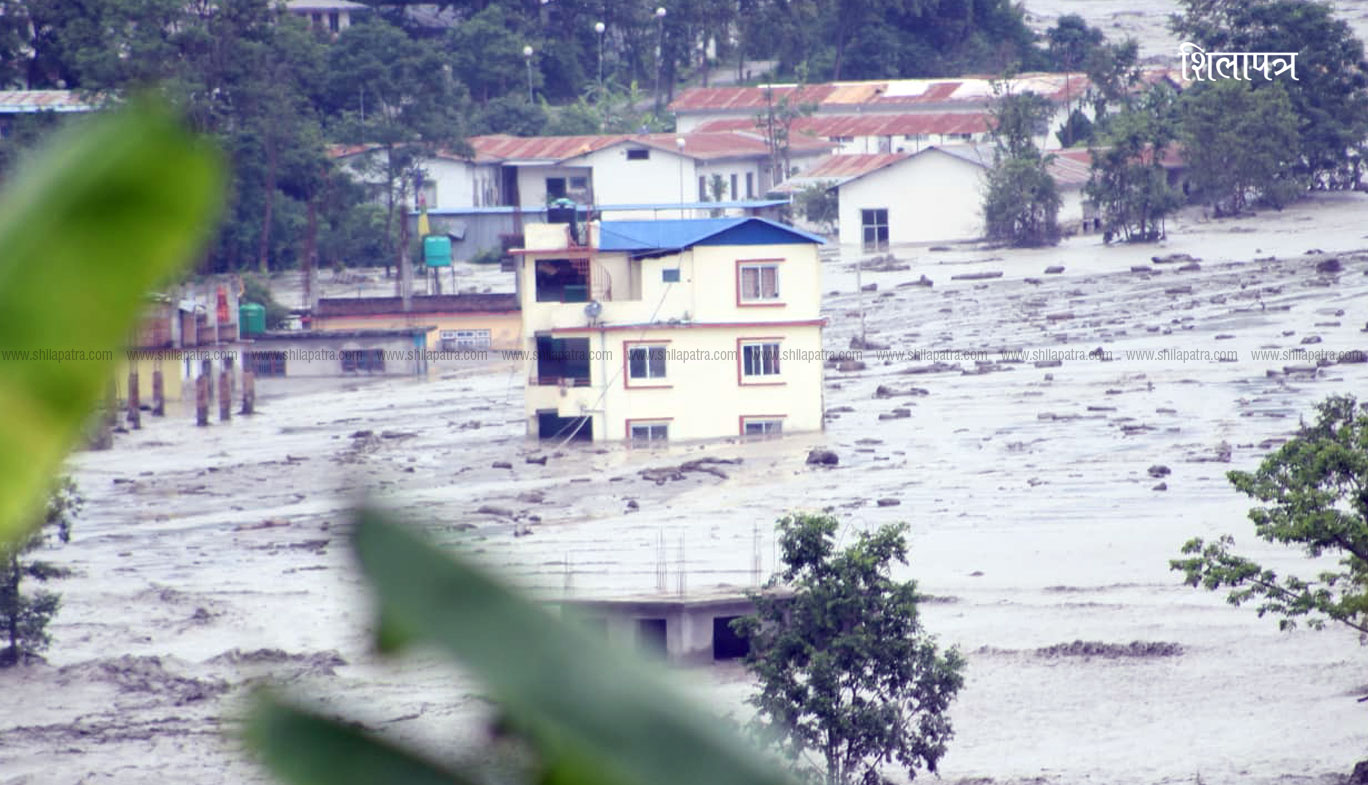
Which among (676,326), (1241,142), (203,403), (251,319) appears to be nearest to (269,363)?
(251,319)

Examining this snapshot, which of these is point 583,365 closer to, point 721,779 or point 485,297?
point 485,297

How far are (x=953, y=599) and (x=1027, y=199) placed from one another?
96.7 feet

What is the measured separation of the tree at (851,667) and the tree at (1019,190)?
1358 inches

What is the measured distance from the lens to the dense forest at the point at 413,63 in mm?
40094

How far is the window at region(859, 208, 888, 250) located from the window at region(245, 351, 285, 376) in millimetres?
18955

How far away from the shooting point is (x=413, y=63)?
4594cm

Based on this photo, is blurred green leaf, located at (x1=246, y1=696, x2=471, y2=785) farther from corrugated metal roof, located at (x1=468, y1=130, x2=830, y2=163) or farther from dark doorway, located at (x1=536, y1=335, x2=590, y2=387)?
corrugated metal roof, located at (x1=468, y1=130, x2=830, y2=163)

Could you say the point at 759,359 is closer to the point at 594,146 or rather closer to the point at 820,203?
the point at 820,203

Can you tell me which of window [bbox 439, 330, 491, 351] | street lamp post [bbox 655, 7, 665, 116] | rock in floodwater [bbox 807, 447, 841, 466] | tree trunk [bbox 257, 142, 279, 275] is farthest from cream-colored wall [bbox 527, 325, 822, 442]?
street lamp post [bbox 655, 7, 665, 116]

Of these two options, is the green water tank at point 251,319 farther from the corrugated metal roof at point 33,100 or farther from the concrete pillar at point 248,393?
the corrugated metal roof at point 33,100

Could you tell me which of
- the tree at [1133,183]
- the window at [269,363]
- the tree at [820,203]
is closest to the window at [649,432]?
the window at [269,363]

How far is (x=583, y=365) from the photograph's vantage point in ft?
79.3

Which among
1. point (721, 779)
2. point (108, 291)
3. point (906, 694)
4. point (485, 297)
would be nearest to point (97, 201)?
point (108, 291)

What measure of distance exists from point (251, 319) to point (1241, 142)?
1046 inches
